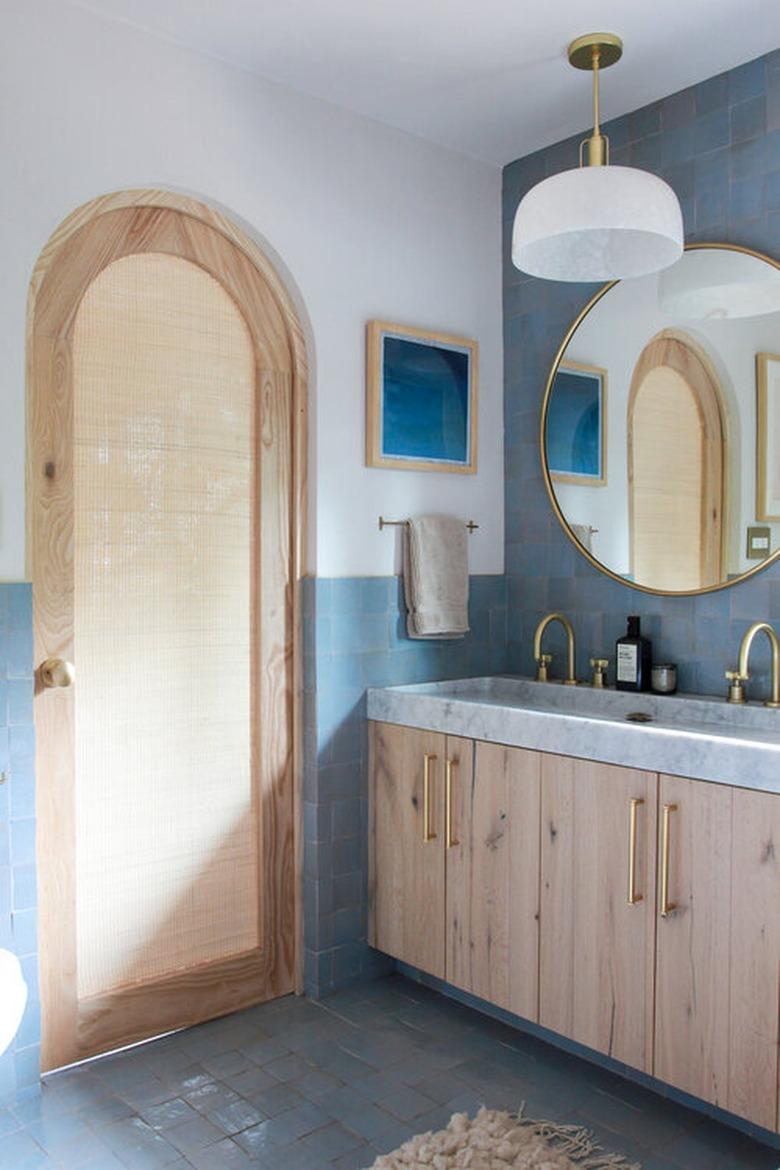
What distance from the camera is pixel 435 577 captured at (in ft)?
9.70

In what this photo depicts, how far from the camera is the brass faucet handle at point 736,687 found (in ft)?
8.26

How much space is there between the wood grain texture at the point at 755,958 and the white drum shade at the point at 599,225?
1216 mm

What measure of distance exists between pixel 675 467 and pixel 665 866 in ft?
3.68

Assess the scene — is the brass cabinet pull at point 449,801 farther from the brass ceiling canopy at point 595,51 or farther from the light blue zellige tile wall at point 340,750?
the brass ceiling canopy at point 595,51

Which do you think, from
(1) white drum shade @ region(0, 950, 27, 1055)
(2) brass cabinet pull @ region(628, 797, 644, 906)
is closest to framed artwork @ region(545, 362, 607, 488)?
(2) brass cabinet pull @ region(628, 797, 644, 906)

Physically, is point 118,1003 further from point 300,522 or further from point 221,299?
point 221,299

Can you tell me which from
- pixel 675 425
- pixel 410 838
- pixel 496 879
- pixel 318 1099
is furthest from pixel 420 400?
pixel 318 1099

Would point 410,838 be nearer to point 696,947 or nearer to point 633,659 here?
point 633,659

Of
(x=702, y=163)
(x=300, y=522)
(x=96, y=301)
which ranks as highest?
(x=702, y=163)

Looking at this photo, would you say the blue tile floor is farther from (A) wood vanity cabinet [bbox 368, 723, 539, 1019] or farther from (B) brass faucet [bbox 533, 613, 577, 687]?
(B) brass faucet [bbox 533, 613, 577, 687]

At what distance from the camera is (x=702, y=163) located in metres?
2.68

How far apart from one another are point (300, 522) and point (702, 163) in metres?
1.47

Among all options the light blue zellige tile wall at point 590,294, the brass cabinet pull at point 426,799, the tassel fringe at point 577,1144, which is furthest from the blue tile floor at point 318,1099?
the light blue zellige tile wall at point 590,294

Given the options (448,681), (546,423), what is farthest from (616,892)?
(546,423)
